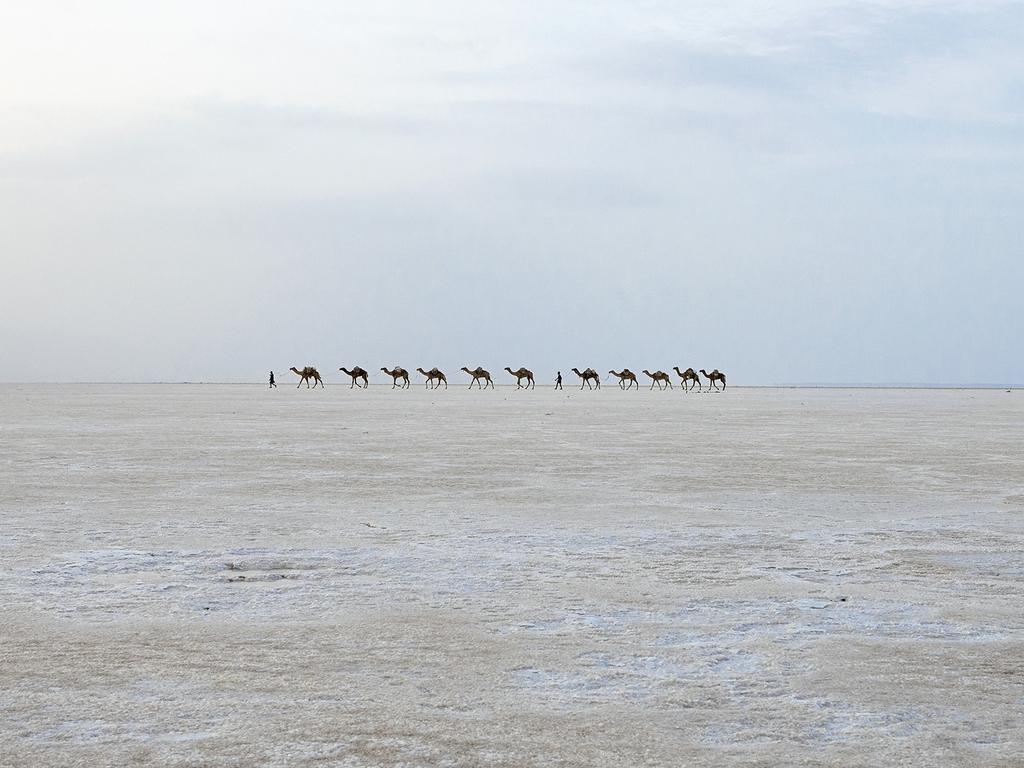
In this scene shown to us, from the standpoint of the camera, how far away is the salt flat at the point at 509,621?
10.2 ft

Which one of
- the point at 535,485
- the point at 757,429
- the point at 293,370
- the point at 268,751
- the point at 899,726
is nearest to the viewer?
the point at 268,751

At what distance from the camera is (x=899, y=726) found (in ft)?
10.5

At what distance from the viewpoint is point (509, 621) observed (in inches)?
175

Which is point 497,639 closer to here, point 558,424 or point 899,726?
point 899,726

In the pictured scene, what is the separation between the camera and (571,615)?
4594 mm

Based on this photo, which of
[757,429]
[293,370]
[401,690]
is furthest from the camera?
[293,370]

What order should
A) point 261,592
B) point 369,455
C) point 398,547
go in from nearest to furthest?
point 261,592 → point 398,547 → point 369,455

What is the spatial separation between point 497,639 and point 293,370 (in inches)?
2468

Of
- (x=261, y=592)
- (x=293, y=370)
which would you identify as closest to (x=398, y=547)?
(x=261, y=592)

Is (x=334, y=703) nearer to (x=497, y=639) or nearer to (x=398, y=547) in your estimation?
(x=497, y=639)

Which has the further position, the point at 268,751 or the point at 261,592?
the point at 261,592

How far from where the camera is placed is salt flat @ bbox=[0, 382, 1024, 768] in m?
3.10

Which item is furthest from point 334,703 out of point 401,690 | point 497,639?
point 497,639

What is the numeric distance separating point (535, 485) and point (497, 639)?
17.7ft
